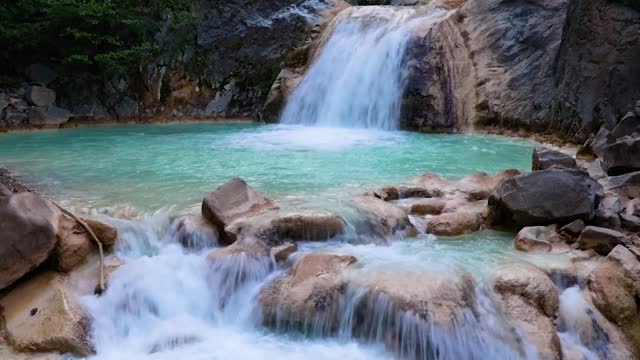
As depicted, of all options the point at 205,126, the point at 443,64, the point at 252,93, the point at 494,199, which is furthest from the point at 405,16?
the point at 494,199

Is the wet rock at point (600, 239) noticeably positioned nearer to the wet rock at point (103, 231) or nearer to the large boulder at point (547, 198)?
the large boulder at point (547, 198)

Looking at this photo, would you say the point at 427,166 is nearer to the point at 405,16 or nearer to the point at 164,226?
the point at 164,226

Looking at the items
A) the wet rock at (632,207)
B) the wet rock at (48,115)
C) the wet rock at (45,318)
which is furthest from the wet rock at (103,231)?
the wet rock at (48,115)

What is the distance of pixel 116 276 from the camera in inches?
169

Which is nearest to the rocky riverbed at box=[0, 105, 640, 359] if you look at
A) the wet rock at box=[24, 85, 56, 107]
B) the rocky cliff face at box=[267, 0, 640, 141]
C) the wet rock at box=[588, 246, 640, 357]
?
the wet rock at box=[588, 246, 640, 357]

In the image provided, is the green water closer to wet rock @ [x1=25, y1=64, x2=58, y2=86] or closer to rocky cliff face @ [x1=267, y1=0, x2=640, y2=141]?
rocky cliff face @ [x1=267, y1=0, x2=640, y2=141]

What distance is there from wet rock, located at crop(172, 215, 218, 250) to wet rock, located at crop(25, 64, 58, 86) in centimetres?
1167

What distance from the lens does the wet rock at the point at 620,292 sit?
370 centimetres

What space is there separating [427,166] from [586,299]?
13.6ft

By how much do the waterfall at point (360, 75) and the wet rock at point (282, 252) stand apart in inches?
336

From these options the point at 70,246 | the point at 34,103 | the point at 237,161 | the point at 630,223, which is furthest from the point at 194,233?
the point at 34,103

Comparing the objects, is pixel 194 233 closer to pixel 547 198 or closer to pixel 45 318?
pixel 45 318

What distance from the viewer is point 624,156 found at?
19.3ft

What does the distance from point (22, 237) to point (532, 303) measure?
3622 mm
